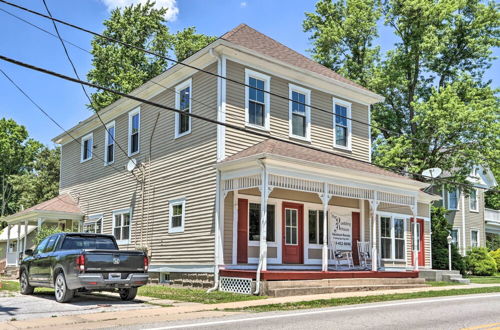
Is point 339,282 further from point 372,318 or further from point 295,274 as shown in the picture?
point 372,318

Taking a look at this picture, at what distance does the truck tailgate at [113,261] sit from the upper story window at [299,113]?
838 cm

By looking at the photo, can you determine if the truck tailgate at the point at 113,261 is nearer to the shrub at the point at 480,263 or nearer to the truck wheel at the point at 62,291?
the truck wheel at the point at 62,291

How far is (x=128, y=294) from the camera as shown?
13.6 m

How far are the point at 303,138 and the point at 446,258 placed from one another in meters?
14.3

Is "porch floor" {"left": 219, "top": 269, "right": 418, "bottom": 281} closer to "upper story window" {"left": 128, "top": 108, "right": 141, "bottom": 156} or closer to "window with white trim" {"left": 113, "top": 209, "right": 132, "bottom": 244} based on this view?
"window with white trim" {"left": 113, "top": 209, "right": 132, "bottom": 244}

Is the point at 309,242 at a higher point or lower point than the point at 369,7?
lower

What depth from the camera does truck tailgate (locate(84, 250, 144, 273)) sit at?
12391mm

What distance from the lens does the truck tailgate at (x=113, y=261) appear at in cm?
1239

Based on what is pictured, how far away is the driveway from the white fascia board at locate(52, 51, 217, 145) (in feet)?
27.1

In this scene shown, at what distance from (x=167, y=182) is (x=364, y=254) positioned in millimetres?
8182

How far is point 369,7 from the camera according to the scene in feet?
106

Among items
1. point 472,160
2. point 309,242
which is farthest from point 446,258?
point 309,242

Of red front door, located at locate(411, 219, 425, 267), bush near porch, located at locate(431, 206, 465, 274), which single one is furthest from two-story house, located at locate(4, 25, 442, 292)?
bush near porch, located at locate(431, 206, 465, 274)

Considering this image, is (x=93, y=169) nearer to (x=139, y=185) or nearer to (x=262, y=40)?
(x=139, y=185)
